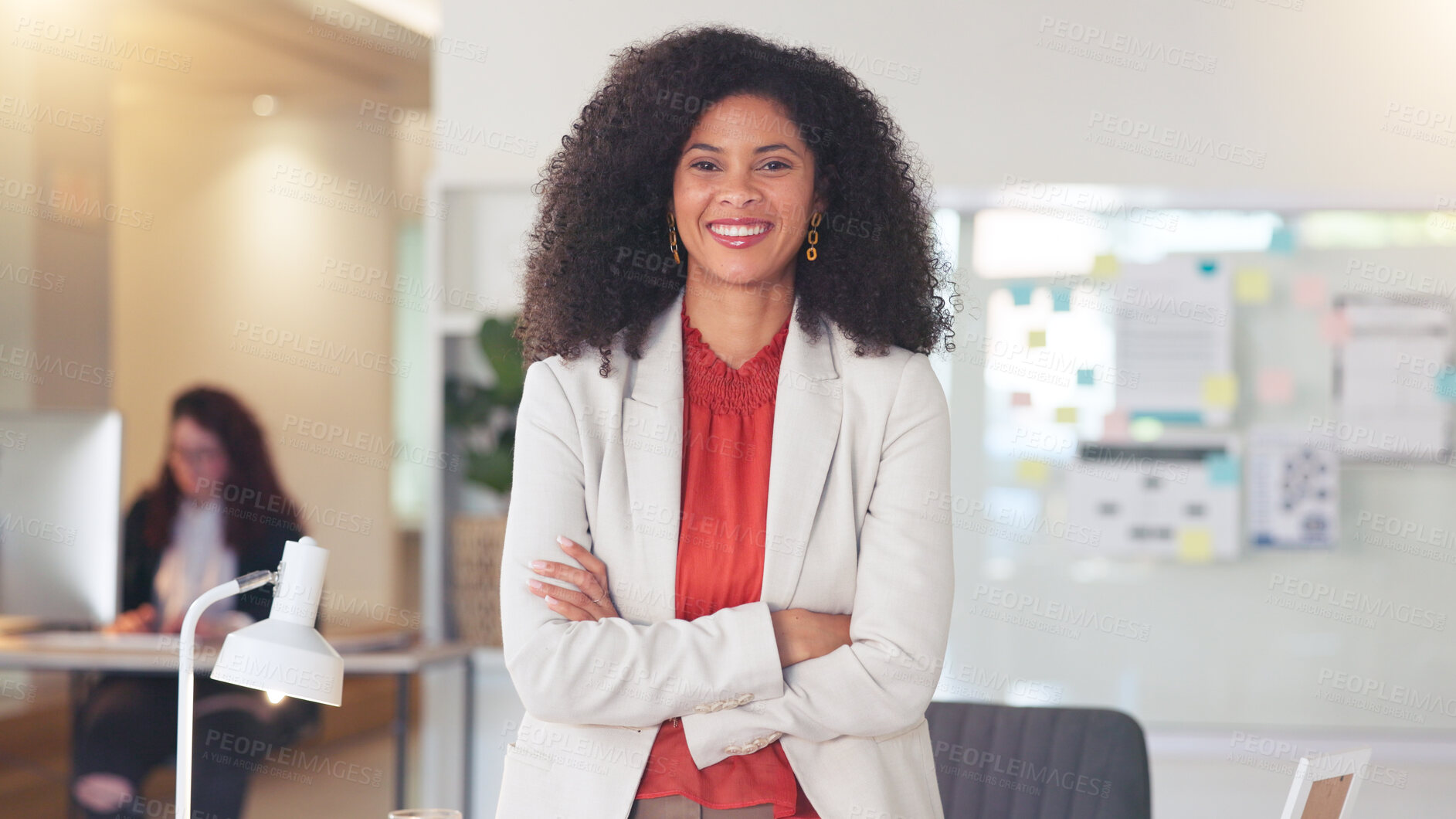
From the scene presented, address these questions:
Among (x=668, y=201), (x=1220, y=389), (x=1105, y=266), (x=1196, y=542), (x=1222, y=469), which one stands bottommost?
(x=1196, y=542)

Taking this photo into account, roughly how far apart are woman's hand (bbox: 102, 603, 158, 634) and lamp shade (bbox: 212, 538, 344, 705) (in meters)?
2.66

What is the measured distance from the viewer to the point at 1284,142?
363cm

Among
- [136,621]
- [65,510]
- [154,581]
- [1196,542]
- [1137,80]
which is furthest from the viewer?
[154,581]

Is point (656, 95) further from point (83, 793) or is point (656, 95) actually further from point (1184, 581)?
point (83, 793)

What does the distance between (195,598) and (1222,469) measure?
9.57 ft

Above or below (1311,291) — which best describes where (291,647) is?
below

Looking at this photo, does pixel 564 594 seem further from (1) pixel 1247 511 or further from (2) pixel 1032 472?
(1) pixel 1247 511

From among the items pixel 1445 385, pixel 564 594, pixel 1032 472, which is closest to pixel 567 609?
pixel 564 594

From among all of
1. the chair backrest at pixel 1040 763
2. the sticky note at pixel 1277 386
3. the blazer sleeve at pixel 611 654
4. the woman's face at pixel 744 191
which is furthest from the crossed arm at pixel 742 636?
the sticky note at pixel 1277 386

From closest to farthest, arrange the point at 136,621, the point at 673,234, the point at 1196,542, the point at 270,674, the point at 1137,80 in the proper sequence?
1. the point at 270,674
2. the point at 673,234
3. the point at 1196,542
4. the point at 1137,80
5. the point at 136,621

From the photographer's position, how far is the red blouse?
157 cm

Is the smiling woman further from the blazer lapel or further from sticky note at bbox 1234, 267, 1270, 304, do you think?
sticky note at bbox 1234, 267, 1270, 304

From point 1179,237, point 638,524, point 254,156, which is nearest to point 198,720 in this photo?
point 638,524

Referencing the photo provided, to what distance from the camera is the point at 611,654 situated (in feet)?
5.17
